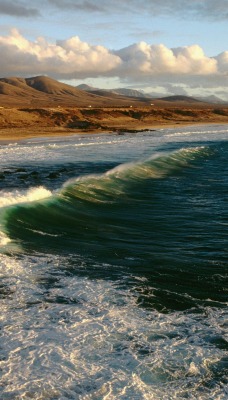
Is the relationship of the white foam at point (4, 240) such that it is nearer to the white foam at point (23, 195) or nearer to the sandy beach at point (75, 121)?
the white foam at point (23, 195)

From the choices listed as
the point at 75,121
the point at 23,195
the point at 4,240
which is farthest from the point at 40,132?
the point at 4,240

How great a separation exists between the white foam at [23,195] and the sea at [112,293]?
53mm

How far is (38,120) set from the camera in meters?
78.6

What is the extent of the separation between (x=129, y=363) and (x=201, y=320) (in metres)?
2.42

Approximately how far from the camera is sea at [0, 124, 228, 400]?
29.8 ft

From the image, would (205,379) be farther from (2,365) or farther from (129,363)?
(2,365)

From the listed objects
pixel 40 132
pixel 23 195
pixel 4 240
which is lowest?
pixel 4 240

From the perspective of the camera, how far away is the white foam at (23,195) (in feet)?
76.2

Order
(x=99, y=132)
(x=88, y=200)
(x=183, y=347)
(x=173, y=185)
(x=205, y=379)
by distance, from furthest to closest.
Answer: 1. (x=99, y=132)
2. (x=173, y=185)
3. (x=88, y=200)
4. (x=183, y=347)
5. (x=205, y=379)

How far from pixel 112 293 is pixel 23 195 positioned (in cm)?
1305

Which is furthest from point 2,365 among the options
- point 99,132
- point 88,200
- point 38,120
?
point 38,120

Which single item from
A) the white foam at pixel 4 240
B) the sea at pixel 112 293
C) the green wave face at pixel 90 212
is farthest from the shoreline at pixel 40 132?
the white foam at pixel 4 240

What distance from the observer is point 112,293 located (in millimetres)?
12703

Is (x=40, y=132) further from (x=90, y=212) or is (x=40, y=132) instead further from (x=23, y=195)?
(x=90, y=212)
